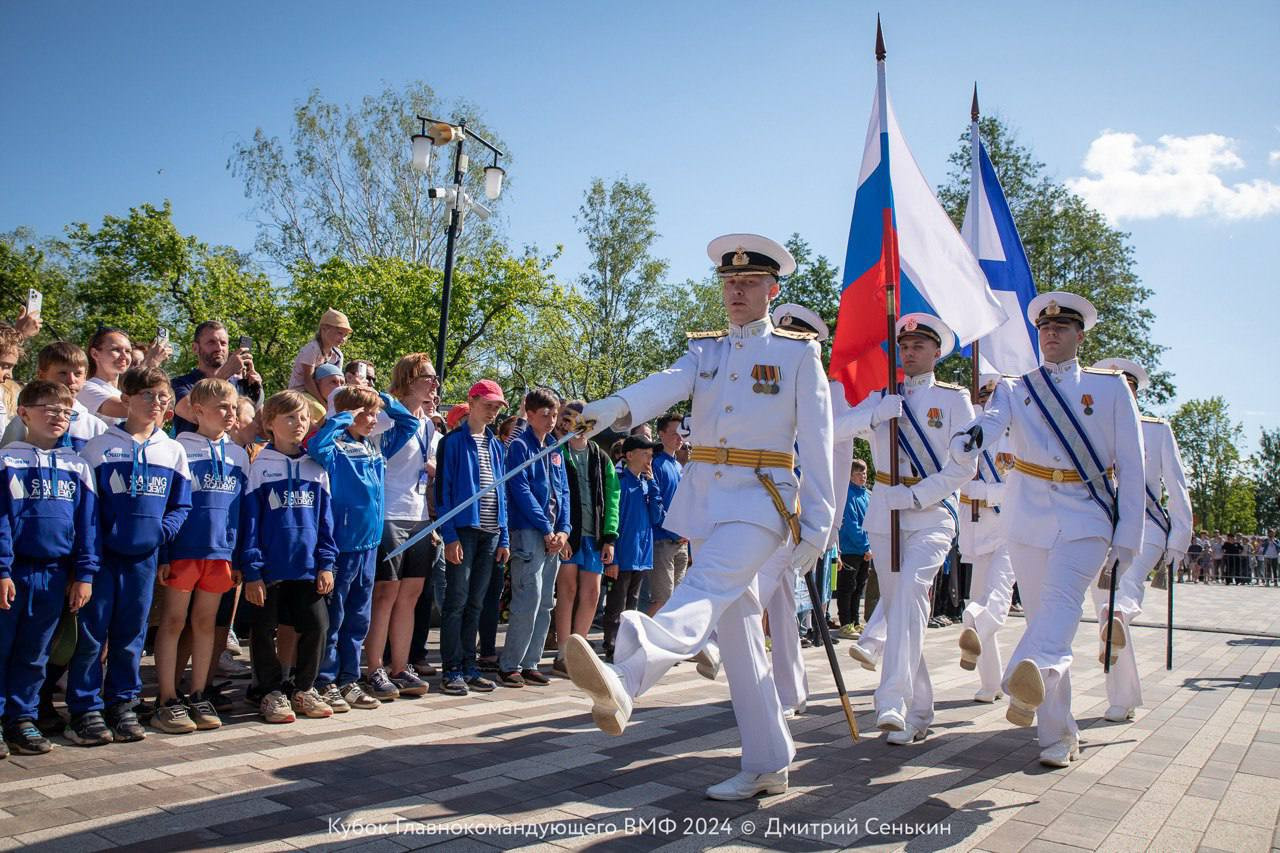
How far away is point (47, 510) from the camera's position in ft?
16.0

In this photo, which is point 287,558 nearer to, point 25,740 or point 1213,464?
point 25,740

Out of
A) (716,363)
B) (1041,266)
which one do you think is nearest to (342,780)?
(716,363)

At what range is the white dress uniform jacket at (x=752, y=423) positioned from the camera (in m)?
4.44

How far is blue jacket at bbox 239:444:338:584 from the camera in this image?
5695 mm

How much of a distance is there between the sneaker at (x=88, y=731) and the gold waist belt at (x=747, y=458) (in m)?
3.44

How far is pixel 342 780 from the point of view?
4.38 m

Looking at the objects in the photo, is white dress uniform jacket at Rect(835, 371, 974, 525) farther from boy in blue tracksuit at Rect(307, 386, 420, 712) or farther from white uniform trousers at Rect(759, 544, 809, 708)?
boy in blue tracksuit at Rect(307, 386, 420, 712)

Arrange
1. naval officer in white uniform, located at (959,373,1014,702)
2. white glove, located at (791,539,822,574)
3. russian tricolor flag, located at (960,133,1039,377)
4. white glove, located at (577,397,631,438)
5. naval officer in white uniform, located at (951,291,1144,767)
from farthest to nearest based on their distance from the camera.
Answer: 1. russian tricolor flag, located at (960,133,1039,377)
2. naval officer in white uniform, located at (959,373,1014,702)
3. naval officer in white uniform, located at (951,291,1144,767)
4. white glove, located at (791,539,822,574)
5. white glove, located at (577,397,631,438)

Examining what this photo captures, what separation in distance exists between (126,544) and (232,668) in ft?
7.93

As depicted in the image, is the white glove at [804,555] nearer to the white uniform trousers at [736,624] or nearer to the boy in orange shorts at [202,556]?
the white uniform trousers at [736,624]

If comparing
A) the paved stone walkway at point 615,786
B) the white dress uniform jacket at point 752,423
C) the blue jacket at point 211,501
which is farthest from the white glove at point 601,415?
the blue jacket at point 211,501

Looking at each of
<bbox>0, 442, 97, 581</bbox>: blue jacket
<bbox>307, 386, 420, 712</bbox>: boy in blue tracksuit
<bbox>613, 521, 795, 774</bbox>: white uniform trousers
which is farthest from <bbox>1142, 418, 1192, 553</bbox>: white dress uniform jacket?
<bbox>0, 442, 97, 581</bbox>: blue jacket

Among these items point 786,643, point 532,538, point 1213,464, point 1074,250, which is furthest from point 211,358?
point 1213,464

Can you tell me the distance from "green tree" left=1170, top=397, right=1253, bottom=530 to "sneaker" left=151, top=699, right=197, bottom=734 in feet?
276
